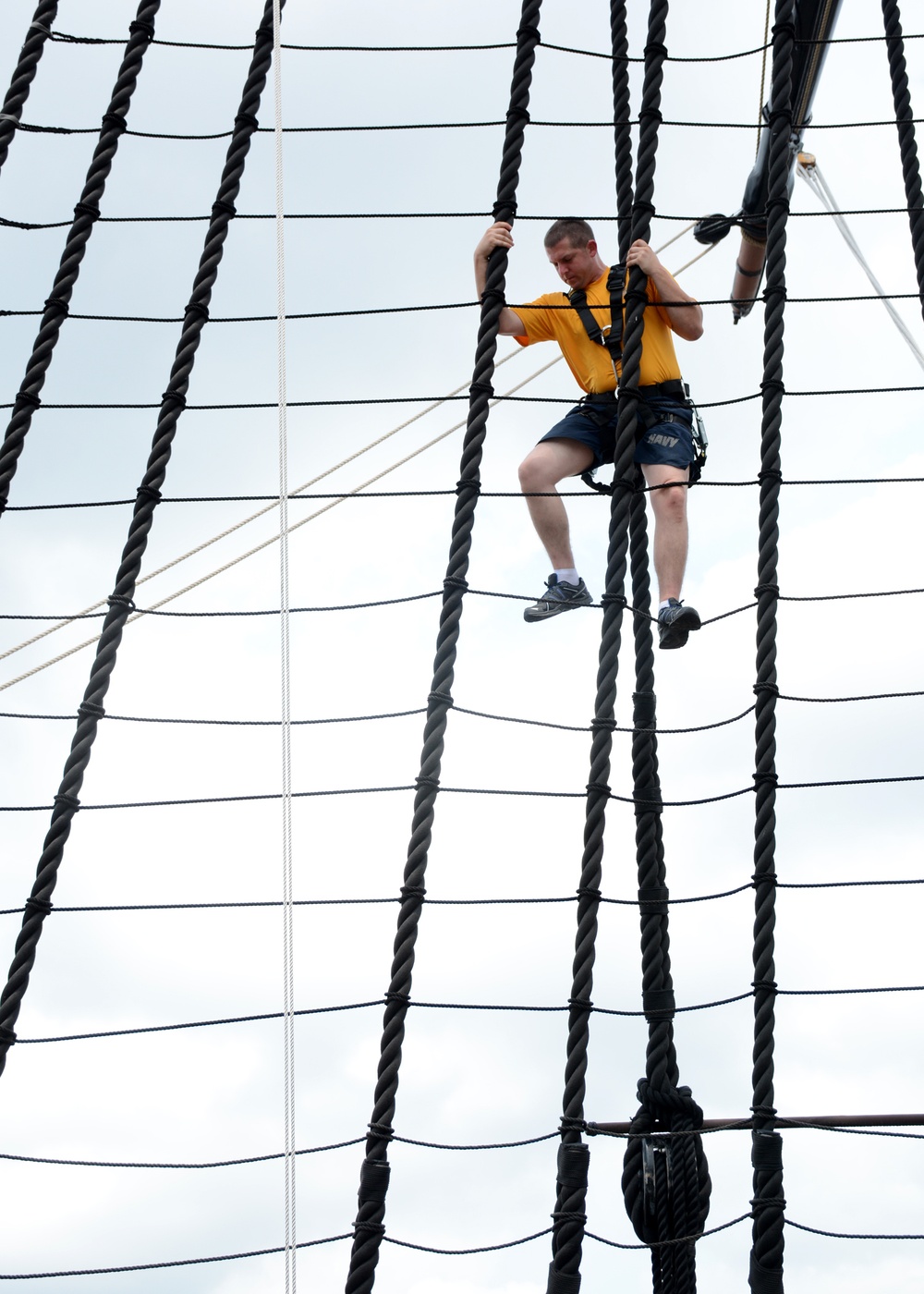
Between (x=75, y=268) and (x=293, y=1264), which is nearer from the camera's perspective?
(x=293, y=1264)

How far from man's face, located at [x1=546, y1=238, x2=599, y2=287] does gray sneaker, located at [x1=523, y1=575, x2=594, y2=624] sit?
2.63 feet

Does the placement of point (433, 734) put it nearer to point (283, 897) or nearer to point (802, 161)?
point (283, 897)

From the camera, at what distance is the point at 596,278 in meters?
3.66

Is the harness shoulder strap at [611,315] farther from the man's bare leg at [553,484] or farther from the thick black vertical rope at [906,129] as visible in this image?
the thick black vertical rope at [906,129]

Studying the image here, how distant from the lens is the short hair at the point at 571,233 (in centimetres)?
356

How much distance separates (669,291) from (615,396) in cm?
35

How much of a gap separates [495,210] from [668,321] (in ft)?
1.81

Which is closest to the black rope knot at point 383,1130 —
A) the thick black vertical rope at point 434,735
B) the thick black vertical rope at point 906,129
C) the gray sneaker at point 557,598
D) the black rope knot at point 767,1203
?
the thick black vertical rope at point 434,735

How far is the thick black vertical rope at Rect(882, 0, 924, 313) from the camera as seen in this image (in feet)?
10.8

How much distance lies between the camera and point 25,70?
3.34m

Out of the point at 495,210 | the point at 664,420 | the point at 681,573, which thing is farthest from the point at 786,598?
the point at 495,210

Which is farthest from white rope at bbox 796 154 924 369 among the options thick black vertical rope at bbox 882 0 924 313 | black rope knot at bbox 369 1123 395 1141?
black rope knot at bbox 369 1123 395 1141

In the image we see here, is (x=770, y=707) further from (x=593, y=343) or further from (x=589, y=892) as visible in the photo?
(x=593, y=343)

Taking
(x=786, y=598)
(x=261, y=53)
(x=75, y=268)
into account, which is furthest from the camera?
(x=261, y=53)
